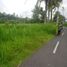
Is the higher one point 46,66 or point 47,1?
point 47,1

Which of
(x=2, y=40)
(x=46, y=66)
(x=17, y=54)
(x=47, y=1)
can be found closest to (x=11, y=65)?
(x=46, y=66)

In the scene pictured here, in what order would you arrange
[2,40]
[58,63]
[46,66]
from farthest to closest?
[2,40] < [58,63] < [46,66]

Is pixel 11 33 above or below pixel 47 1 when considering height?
below

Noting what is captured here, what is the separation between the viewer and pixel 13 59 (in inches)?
469

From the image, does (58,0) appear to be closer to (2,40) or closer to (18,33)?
(18,33)

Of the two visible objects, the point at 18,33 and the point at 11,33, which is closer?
the point at 11,33

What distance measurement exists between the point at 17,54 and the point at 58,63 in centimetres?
296

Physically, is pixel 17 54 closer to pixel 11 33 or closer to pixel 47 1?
pixel 11 33

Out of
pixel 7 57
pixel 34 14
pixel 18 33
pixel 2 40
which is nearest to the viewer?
pixel 7 57

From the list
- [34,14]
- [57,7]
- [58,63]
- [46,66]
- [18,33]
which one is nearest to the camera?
[46,66]

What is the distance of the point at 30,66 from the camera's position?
10.3 metres

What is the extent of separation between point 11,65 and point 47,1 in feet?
128

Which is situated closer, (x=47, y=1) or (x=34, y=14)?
(x=47, y=1)

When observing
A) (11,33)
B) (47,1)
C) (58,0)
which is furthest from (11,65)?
(58,0)
